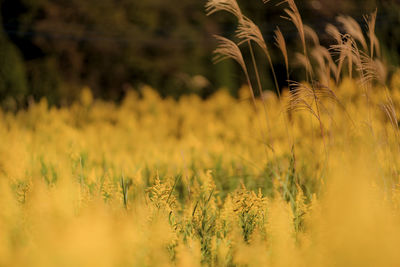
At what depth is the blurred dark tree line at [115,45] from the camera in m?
4.65

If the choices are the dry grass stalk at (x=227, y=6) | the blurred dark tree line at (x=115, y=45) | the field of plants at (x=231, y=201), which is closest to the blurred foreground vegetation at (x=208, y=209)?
the field of plants at (x=231, y=201)

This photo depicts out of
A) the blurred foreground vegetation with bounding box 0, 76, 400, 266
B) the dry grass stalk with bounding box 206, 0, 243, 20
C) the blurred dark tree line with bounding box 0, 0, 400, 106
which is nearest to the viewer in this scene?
the blurred foreground vegetation with bounding box 0, 76, 400, 266

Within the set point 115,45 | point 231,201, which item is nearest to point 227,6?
point 231,201

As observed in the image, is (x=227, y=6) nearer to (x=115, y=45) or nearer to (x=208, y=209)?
(x=208, y=209)

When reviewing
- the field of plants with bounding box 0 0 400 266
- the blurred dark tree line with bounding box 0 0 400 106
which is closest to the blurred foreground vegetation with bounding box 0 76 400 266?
the field of plants with bounding box 0 0 400 266

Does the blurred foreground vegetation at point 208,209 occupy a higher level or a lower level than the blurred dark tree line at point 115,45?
lower

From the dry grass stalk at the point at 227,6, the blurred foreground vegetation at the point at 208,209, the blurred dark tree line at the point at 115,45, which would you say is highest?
the blurred dark tree line at the point at 115,45

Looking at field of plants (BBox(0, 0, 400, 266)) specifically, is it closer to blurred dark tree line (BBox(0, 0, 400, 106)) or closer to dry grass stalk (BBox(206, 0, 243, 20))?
dry grass stalk (BBox(206, 0, 243, 20))

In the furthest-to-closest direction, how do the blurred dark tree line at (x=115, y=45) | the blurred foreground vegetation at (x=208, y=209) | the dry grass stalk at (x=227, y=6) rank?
the blurred dark tree line at (x=115, y=45), the dry grass stalk at (x=227, y=6), the blurred foreground vegetation at (x=208, y=209)

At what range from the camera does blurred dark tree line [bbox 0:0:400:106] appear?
183 inches

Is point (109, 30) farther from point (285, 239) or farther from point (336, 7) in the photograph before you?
point (285, 239)

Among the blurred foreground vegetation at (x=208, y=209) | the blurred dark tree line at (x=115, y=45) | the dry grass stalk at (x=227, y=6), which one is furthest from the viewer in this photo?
the blurred dark tree line at (x=115, y=45)

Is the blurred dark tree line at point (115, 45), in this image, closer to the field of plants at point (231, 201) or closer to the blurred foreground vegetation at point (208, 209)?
the field of plants at point (231, 201)

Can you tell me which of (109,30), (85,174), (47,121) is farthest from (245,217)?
(109,30)
